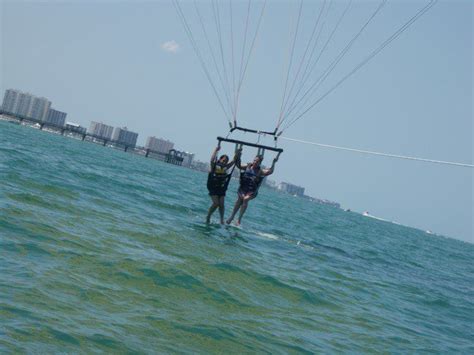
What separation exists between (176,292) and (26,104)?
201 m

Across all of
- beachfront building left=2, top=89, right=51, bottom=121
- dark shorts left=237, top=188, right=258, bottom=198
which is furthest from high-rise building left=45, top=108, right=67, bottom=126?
dark shorts left=237, top=188, right=258, bottom=198

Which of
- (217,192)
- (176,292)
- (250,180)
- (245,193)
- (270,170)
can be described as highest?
(270,170)

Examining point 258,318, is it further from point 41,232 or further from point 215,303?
point 41,232

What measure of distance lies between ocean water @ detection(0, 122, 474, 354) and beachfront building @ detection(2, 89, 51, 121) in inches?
7443

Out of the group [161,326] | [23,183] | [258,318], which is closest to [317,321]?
[258,318]

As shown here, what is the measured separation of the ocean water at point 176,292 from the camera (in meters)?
6.04

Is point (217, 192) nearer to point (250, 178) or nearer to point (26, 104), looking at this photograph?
point (250, 178)

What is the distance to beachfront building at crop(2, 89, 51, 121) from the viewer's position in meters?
194

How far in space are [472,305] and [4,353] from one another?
13.0 metres

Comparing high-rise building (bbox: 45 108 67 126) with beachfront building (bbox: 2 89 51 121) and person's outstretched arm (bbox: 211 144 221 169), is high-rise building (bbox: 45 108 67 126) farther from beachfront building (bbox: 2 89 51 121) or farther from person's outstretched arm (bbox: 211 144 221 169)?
person's outstretched arm (bbox: 211 144 221 169)

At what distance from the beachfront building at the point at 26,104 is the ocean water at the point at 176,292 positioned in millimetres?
189057

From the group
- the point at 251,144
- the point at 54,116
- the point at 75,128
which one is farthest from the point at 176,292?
the point at 54,116

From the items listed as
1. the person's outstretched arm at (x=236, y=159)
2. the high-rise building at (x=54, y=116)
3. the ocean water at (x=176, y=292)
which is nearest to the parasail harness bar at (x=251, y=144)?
the person's outstretched arm at (x=236, y=159)

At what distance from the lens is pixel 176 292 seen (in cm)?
802
